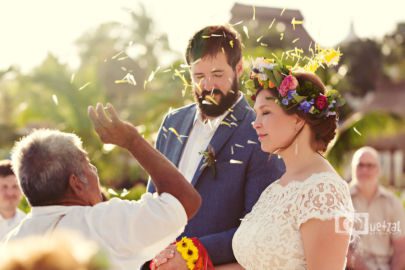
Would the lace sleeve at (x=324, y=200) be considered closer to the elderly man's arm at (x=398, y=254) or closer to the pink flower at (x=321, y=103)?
the pink flower at (x=321, y=103)

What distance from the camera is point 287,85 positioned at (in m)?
4.61

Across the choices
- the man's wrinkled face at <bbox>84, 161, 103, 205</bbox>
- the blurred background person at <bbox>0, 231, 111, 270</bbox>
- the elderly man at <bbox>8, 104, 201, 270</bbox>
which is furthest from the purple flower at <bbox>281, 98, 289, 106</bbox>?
the blurred background person at <bbox>0, 231, 111, 270</bbox>

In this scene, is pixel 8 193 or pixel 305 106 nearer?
pixel 305 106

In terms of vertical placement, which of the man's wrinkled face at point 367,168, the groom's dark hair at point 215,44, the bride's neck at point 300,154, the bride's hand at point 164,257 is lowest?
the man's wrinkled face at point 367,168

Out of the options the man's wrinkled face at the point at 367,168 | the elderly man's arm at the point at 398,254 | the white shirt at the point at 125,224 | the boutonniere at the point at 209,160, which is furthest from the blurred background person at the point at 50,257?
the man's wrinkled face at the point at 367,168

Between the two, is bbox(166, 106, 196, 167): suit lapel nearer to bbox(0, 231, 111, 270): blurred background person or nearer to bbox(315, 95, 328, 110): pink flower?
bbox(315, 95, 328, 110): pink flower

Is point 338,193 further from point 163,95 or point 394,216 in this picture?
point 163,95

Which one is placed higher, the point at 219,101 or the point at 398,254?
the point at 219,101

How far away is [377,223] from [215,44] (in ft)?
14.7

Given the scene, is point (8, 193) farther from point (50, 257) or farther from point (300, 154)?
point (50, 257)

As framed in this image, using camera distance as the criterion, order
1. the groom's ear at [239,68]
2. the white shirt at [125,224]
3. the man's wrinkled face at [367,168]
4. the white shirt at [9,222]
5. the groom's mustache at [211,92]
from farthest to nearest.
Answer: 1. the man's wrinkled face at [367,168]
2. the white shirt at [9,222]
3. the groom's ear at [239,68]
4. the groom's mustache at [211,92]
5. the white shirt at [125,224]

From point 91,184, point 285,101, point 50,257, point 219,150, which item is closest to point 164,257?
point 219,150

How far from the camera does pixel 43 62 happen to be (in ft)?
87.1

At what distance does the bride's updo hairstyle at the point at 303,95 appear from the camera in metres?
4.56
